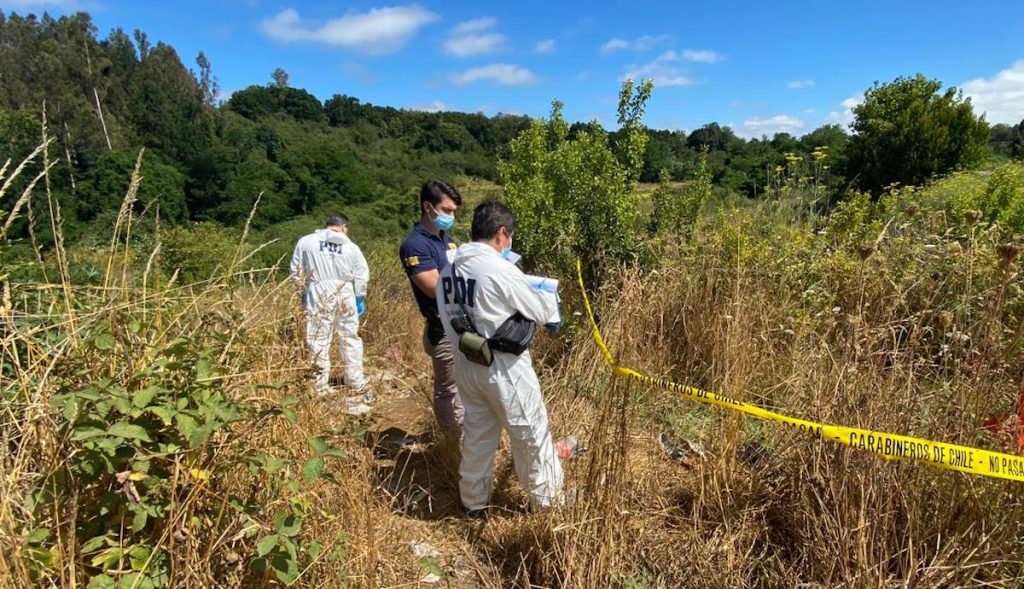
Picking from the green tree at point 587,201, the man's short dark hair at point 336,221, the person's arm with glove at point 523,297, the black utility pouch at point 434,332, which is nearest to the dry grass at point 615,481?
the person's arm with glove at point 523,297

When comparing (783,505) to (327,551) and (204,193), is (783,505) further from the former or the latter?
(204,193)

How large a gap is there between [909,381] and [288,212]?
5741cm

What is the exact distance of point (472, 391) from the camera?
2455mm

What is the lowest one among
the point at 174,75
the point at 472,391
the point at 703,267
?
the point at 472,391

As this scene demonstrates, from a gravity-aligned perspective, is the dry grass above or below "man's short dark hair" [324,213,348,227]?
below

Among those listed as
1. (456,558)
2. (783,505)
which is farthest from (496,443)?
(783,505)

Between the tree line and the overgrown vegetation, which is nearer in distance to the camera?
the overgrown vegetation

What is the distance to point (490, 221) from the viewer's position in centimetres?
243

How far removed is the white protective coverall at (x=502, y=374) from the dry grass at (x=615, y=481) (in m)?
0.20

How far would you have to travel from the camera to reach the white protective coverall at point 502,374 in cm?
229

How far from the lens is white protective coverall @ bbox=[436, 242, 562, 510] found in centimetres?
229

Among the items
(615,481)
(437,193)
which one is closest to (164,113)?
(437,193)

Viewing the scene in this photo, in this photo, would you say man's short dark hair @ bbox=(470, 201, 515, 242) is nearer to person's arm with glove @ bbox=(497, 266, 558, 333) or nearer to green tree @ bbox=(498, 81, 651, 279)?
person's arm with glove @ bbox=(497, 266, 558, 333)

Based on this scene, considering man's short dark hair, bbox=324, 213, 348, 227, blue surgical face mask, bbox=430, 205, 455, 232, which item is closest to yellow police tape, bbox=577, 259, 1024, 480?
blue surgical face mask, bbox=430, 205, 455, 232
